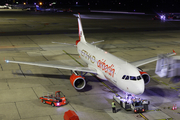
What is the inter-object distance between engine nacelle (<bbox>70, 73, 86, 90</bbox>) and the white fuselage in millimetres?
2460

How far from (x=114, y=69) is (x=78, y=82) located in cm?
478

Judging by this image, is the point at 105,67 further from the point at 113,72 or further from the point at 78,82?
A: the point at 78,82

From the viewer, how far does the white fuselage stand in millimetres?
23141

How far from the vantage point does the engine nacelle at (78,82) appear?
1076 inches

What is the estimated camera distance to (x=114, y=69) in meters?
25.6

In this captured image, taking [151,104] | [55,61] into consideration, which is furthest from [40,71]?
[151,104]

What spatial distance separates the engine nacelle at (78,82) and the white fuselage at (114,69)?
8.07 ft

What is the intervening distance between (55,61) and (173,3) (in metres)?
174

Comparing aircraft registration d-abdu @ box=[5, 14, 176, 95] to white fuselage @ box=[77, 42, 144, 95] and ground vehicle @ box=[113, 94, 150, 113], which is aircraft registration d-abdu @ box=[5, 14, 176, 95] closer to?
white fuselage @ box=[77, 42, 144, 95]

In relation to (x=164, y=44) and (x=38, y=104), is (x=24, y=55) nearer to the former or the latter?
(x=38, y=104)

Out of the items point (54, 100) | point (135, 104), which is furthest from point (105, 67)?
point (54, 100)

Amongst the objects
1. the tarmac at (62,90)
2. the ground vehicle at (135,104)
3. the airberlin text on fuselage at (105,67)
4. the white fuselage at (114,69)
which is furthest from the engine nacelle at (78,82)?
the ground vehicle at (135,104)

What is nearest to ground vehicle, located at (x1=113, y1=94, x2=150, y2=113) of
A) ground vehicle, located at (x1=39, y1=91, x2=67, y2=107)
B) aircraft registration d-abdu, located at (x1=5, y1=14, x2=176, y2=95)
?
aircraft registration d-abdu, located at (x1=5, y1=14, x2=176, y2=95)

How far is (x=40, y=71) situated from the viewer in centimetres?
3584
